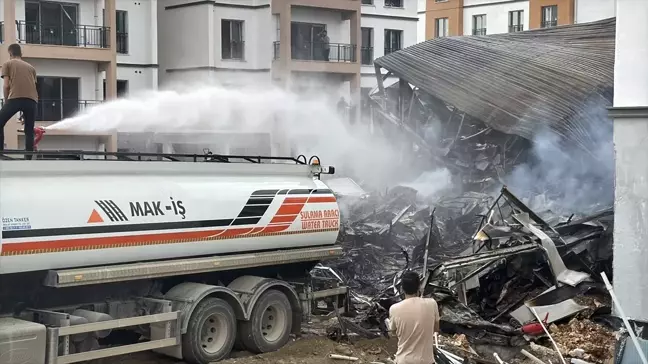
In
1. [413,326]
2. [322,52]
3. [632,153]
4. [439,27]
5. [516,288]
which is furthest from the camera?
[439,27]

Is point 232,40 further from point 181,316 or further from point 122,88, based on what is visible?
point 181,316

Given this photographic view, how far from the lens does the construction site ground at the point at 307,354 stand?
10.9 m

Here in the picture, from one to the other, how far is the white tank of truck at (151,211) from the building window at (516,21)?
1717 inches

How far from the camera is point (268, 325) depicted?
1176 centimetres

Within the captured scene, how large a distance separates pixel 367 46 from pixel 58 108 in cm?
1780

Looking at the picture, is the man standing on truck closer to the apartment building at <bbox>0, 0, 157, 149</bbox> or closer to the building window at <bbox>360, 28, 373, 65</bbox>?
the apartment building at <bbox>0, 0, 157, 149</bbox>

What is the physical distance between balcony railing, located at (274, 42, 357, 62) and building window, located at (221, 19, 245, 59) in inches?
56.1

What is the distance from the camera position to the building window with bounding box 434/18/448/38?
57.4 meters

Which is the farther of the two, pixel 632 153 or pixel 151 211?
pixel 632 153

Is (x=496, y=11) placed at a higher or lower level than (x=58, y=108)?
higher

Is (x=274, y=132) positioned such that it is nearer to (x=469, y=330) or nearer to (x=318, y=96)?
(x=318, y=96)

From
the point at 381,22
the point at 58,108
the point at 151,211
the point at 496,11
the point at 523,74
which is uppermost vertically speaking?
the point at 496,11

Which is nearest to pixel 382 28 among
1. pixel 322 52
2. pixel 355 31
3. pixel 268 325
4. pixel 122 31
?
pixel 355 31

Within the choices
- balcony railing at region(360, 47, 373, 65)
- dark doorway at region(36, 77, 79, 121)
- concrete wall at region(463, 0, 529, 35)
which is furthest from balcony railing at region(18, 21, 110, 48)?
concrete wall at region(463, 0, 529, 35)
